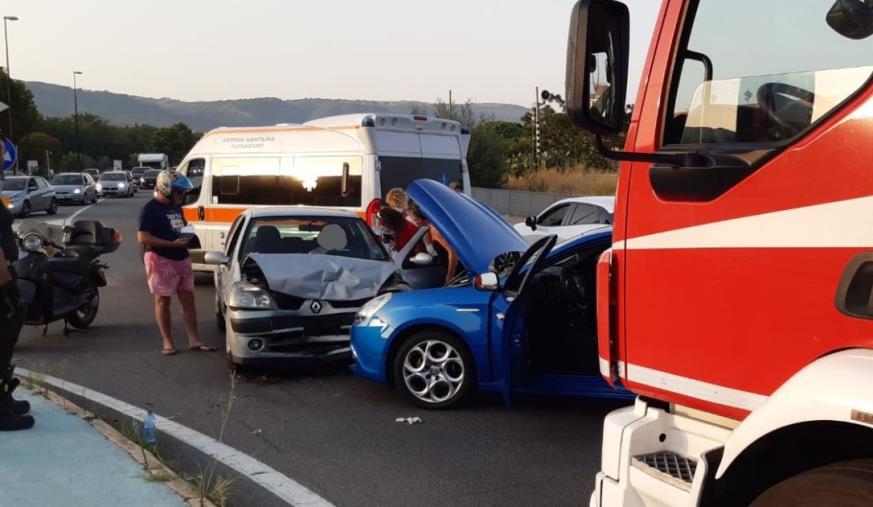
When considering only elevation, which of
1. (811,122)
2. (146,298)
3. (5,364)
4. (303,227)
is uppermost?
(811,122)

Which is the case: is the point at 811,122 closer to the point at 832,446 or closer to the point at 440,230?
the point at 832,446

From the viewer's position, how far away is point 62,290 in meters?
9.46

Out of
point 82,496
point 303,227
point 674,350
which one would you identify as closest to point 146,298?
point 303,227

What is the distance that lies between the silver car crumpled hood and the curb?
2.01 metres

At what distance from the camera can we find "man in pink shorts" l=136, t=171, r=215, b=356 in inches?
334

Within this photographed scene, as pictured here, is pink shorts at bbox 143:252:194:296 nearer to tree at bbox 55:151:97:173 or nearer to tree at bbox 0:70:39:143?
tree at bbox 0:70:39:143

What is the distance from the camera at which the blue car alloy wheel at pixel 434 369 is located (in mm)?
6508

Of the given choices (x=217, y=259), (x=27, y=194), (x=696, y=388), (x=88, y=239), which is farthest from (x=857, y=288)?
(x=27, y=194)

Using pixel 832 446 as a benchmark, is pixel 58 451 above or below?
below

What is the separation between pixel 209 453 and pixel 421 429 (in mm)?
1473

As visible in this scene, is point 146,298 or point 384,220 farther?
point 146,298

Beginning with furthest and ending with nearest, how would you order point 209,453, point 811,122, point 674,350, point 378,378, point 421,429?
point 378,378, point 421,429, point 209,453, point 674,350, point 811,122

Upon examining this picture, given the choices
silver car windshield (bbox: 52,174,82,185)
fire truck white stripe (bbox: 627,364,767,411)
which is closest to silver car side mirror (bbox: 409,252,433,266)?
fire truck white stripe (bbox: 627,364,767,411)

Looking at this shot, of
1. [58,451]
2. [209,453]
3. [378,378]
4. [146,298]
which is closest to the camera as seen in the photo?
[58,451]
